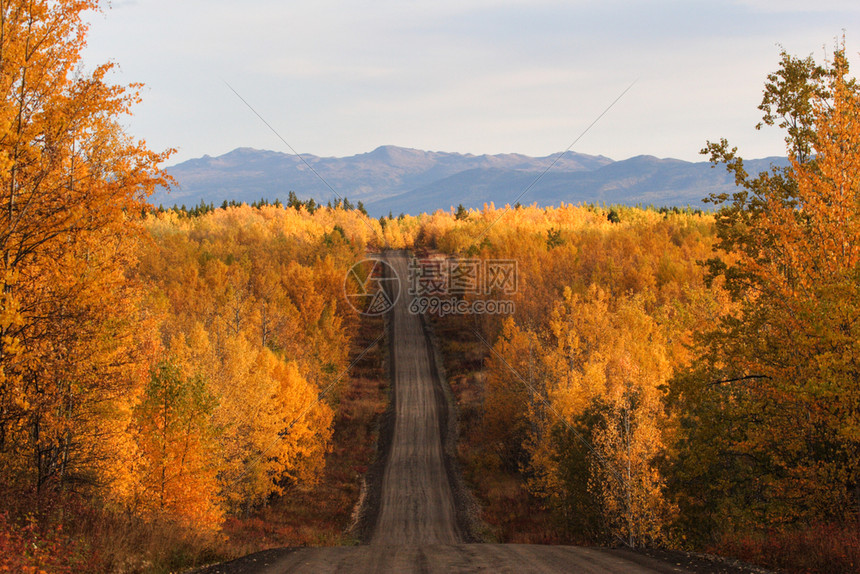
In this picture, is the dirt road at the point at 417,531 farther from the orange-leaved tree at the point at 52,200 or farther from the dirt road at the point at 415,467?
the orange-leaved tree at the point at 52,200

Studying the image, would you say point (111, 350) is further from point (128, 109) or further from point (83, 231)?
point (128, 109)

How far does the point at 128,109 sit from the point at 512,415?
37.7 metres

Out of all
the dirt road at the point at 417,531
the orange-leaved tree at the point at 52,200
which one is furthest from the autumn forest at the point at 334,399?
the dirt road at the point at 417,531

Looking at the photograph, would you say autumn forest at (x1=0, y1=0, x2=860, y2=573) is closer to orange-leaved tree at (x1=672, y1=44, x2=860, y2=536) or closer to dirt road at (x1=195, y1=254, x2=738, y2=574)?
orange-leaved tree at (x1=672, y1=44, x2=860, y2=536)

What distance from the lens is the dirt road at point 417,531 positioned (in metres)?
14.5

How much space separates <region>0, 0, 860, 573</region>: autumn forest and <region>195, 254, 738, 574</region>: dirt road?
2167 mm

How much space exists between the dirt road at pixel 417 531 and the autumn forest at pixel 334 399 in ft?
7.11

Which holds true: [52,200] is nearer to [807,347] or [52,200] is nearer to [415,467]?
[807,347]

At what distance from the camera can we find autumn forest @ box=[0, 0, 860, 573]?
12.1m

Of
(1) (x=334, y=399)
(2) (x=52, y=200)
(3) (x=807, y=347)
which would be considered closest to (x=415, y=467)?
(1) (x=334, y=399)

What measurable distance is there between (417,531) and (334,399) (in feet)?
67.5

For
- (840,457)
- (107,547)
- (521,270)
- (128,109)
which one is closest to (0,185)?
(128,109)

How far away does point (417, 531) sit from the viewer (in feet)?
119

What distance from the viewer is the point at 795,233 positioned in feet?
51.0
